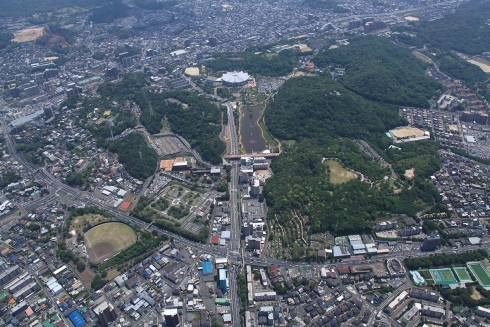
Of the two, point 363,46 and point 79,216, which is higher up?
point 363,46

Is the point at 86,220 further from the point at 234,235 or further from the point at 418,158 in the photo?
the point at 418,158

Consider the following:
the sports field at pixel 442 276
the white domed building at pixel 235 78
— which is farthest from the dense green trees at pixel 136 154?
the sports field at pixel 442 276

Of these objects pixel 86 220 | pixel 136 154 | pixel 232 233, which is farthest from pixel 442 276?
pixel 136 154

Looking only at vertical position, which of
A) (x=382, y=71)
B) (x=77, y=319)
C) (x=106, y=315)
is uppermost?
(x=382, y=71)

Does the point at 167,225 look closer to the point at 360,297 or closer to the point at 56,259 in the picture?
the point at 56,259

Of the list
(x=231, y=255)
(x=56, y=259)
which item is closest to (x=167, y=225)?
(x=231, y=255)

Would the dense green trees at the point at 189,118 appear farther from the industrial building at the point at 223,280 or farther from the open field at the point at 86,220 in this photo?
the industrial building at the point at 223,280
